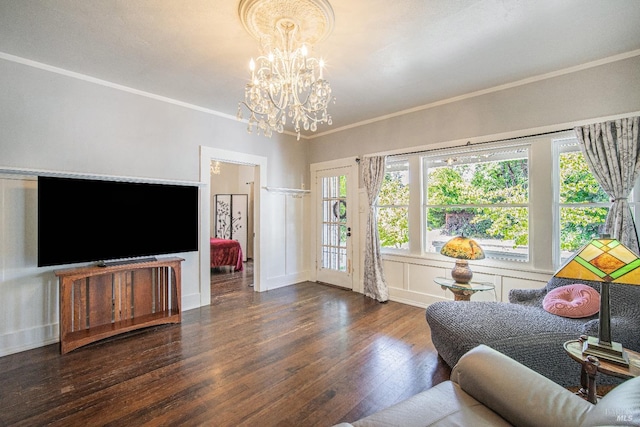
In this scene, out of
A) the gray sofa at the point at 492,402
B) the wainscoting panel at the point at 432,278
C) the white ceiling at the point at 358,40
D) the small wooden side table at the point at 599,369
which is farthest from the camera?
the wainscoting panel at the point at 432,278

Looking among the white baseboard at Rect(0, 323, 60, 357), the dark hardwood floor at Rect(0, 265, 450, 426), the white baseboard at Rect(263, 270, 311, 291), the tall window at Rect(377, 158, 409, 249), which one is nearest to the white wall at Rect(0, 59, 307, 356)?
the white baseboard at Rect(0, 323, 60, 357)

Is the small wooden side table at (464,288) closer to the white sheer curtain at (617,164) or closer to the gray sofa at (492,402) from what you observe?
the white sheer curtain at (617,164)

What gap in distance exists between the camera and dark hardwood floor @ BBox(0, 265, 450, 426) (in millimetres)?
1884

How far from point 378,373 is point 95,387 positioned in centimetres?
219

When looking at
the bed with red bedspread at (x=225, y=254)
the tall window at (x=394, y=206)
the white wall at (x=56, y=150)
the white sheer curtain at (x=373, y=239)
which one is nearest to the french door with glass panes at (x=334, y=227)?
the white sheer curtain at (x=373, y=239)

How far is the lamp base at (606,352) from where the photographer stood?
55.5 inches

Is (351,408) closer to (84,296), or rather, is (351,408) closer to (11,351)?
(84,296)

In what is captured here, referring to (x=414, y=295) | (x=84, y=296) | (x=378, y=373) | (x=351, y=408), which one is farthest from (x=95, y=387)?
(x=414, y=295)

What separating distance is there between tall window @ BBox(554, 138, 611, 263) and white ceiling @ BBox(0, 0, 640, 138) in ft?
3.12

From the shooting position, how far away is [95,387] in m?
2.15

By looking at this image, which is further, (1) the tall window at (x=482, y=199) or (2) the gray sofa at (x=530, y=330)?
(1) the tall window at (x=482, y=199)

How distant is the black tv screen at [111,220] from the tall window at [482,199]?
325 centimetres

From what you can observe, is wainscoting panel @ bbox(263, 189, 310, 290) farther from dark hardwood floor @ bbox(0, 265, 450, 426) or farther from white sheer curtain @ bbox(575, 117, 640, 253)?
white sheer curtain @ bbox(575, 117, 640, 253)

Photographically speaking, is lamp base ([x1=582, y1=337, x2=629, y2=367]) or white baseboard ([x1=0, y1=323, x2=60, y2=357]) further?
white baseboard ([x1=0, y1=323, x2=60, y2=357])
